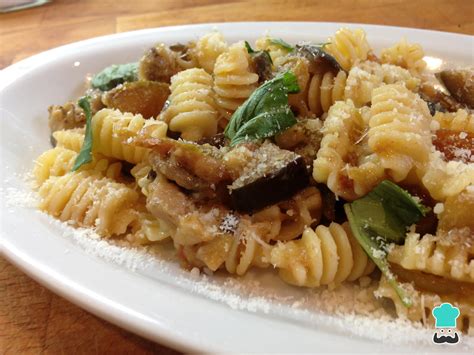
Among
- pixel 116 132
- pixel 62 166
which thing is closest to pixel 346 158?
pixel 116 132

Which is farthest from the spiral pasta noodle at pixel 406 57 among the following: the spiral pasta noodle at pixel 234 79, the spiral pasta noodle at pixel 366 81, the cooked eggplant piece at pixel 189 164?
the cooked eggplant piece at pixel 189 164

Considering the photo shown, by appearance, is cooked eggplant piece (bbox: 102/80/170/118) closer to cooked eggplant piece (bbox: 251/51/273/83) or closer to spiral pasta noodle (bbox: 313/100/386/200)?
cooked eggplant piece (bbox: 251/51/273/83)

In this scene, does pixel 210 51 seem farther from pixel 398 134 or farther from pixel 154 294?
pixel 154 294

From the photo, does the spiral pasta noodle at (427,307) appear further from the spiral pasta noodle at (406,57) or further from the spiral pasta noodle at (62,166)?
the spiral pasta noodle at (406,57)

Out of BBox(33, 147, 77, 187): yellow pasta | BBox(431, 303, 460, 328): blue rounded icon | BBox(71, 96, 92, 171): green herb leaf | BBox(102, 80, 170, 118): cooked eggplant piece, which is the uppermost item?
BBox(102, 80, 170, 118): cooked eggplant piece

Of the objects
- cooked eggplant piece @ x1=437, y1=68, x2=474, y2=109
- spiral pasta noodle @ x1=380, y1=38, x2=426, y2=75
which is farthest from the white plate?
spiral pasta noodle @ x1=380, y1=38, x2=426, y2=75

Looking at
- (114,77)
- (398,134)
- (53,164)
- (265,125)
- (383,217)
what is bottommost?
(53,164)
